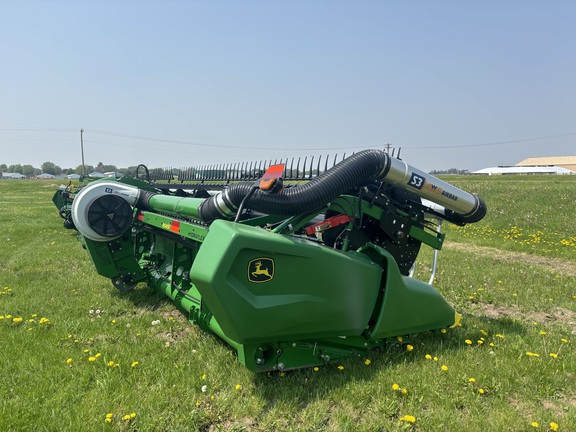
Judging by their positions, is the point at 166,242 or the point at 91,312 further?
the point at 166,242

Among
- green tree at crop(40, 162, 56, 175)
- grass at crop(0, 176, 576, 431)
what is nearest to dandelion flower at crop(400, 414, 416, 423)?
grass at crop(0, 176, 576, 431)

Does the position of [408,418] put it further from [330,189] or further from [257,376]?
[330,189]

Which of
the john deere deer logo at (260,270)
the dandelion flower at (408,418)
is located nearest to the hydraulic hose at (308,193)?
the john deere deer logo at (260,270)

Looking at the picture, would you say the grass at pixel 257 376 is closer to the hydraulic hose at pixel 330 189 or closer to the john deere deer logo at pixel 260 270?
the john deere deer logo at pixel 260 270

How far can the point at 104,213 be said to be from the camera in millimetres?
5590

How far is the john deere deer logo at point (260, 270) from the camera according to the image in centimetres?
308

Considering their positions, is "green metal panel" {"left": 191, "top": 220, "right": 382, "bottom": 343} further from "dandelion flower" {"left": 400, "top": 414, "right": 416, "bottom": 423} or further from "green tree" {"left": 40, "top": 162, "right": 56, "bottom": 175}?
"green tree" {"left": 40, "top": 162, "right": 56, "bottom": 175}

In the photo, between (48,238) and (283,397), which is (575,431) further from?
(48,238)

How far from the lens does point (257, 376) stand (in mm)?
3678

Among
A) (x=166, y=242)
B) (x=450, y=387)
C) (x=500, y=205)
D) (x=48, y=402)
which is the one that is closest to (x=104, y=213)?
(x=166, y=242)

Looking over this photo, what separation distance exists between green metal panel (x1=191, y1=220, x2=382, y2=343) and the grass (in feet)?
1.84

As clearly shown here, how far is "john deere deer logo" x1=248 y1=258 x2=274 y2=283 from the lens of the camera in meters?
3.08

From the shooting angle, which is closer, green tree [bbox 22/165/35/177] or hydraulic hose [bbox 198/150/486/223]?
hydraulic hose [bbox 198/150/486/223]

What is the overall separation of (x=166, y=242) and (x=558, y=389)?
5031 mm
